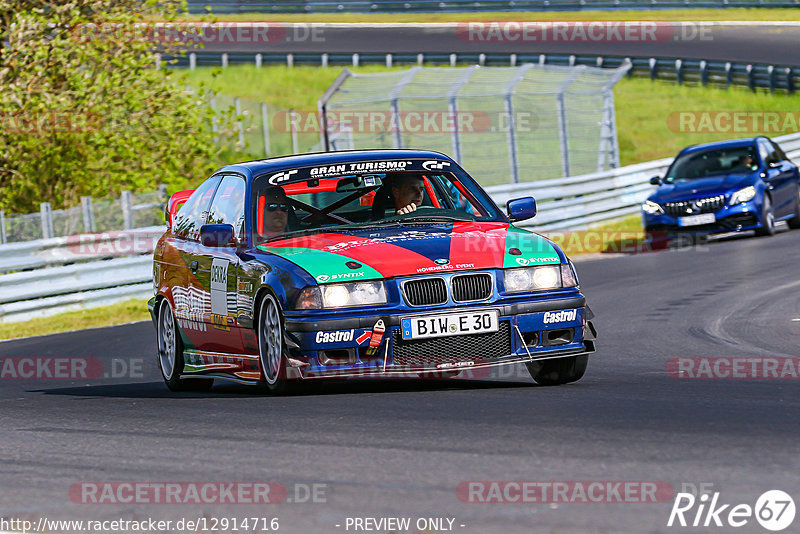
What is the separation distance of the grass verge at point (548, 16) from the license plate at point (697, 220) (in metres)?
31.3

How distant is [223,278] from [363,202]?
1029 millimetres

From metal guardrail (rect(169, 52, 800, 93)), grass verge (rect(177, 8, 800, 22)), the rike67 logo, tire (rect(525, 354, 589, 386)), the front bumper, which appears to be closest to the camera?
the rike67 logo

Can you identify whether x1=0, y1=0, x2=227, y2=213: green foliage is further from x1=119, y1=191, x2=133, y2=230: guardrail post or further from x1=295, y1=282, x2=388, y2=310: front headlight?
x1=295, y1=282, x2=388, y2=310: front headlight

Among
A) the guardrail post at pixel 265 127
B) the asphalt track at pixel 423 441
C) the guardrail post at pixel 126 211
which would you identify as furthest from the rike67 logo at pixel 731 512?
the guardrail post at pixel 265 127

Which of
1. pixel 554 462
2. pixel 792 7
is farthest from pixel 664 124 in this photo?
pixel 554 462

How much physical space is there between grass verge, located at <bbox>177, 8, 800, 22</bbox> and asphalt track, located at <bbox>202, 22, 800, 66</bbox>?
143cm

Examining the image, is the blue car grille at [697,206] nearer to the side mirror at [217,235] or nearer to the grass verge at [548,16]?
the side mirror at [217,235]

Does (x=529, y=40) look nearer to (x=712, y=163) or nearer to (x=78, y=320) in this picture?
(x=712, y=163)

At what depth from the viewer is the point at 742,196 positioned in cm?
2084

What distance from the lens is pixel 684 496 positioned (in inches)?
196

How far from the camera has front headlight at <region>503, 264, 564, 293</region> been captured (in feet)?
26.6

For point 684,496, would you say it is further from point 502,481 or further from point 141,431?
point 141,431

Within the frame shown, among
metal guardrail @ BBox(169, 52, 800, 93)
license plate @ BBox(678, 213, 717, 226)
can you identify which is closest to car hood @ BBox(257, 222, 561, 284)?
license plate @ BBox(678, 213, 717, 226)

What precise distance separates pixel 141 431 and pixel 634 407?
8.28 feet
